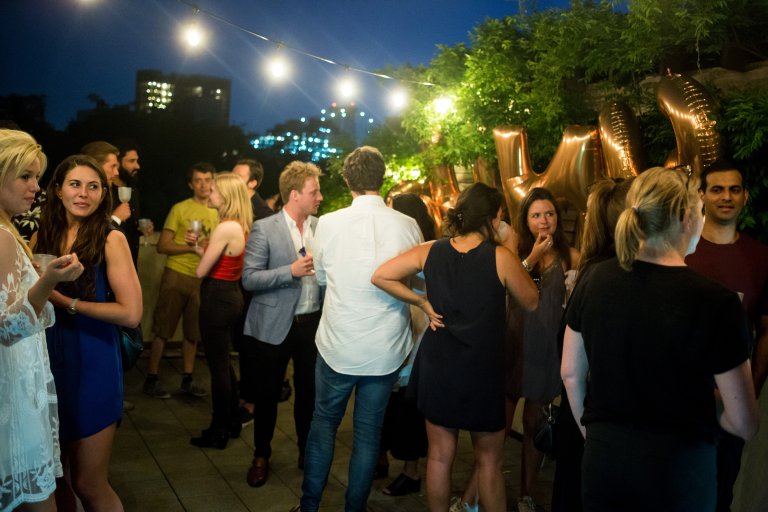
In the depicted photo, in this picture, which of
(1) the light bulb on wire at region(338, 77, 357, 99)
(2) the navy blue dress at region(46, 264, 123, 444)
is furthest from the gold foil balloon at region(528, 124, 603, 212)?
(1) the light bulb on wire at region(338, 77, 357, 99)

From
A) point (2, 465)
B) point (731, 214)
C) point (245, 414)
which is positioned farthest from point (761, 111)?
point (245, 414)

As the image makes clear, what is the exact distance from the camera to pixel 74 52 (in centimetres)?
5509

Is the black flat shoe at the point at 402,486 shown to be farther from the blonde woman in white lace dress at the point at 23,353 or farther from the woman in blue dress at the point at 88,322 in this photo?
the blonde woman in white lace dress at the point at 23,353

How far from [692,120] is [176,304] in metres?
4.60

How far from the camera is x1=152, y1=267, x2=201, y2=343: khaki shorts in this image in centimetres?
650

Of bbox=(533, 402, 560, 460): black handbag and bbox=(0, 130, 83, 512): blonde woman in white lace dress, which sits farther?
bbox=(533, 402, 560, 460): black handbag

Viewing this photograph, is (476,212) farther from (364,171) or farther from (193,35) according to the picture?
(193,35)

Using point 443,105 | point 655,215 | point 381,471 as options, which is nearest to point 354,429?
point 381,471

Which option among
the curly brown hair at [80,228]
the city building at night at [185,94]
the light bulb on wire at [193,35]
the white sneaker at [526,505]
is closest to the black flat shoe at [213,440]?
the white sneaker at [526,505]

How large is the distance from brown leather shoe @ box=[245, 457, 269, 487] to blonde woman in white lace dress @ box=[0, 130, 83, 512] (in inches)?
81.3

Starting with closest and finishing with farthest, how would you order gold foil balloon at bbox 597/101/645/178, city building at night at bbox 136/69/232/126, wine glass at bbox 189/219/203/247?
gold foil balloon at bbox 597/101/645/178
wine glass at bbox 189/219/203/247
city building at night at bbox 136/69/232/126

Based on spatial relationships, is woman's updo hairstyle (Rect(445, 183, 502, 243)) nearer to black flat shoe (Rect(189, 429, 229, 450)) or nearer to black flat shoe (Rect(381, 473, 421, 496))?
black flat shoe (Rect(381, 473, 421, 496))

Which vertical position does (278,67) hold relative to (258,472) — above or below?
above

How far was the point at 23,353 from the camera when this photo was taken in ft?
7.46
